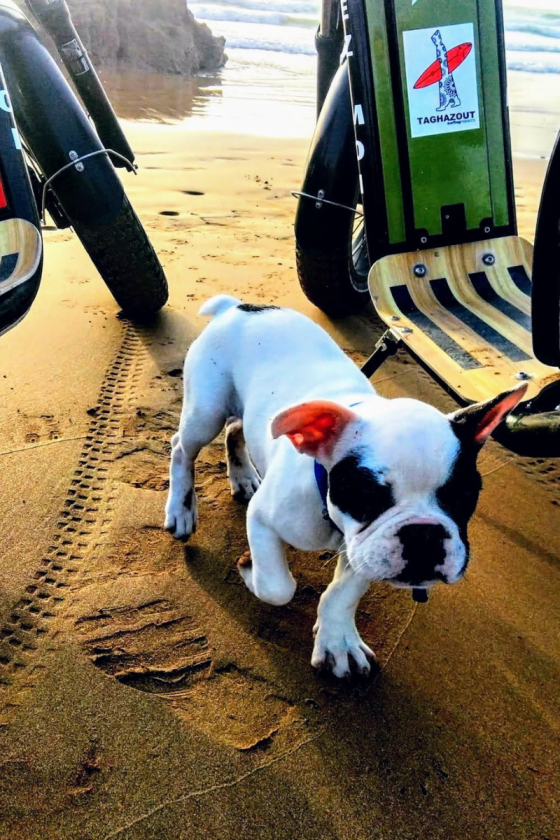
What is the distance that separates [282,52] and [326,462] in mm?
16378

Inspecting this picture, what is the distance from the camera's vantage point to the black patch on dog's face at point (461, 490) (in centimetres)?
167

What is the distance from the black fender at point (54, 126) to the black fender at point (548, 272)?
7.87 ft

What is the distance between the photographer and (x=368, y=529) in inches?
65.2

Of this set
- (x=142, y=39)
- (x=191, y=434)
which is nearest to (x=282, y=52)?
(x=142, y=39)

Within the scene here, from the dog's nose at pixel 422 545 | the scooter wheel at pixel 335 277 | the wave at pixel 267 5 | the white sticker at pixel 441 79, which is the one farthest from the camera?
the wave at pixel 267 5

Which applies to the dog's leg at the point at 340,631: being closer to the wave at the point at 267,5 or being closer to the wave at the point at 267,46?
the wave at the point at 267,46

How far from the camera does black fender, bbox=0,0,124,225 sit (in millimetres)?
3488

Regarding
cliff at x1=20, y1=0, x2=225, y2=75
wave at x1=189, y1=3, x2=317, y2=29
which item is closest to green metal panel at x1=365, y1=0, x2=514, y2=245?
cliff at x1=20, y1=0, x2=225, y2=75

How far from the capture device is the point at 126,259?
3836mm

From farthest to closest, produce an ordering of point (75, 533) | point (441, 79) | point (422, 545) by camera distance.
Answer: point (441, 79) → point (75, 533) → point (422, 545)

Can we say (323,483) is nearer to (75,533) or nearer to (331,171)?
(75,533)

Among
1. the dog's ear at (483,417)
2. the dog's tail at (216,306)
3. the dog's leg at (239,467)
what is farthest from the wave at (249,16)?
the dog's ear at (483,417)

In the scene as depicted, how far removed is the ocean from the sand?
23.3ft

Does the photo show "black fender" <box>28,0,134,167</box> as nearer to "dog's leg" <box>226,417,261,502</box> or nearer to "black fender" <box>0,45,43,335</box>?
"black fender" <box>0,45,43,335</box>
